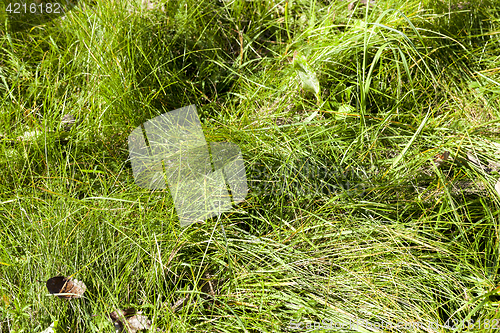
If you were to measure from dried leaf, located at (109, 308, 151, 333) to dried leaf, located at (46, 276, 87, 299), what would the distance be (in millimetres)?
159

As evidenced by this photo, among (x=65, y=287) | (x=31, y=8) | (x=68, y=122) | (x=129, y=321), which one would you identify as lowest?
(x=129, y=321)

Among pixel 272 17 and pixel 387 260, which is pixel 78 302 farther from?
pixel 272 17

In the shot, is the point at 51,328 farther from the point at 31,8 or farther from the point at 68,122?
the point at 31,8

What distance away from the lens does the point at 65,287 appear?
131 cm

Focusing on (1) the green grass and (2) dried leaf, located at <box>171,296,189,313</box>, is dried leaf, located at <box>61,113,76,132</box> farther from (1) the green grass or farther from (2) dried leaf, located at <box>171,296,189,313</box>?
(2) dried leaf, located at <box>171,296,189,313</box>

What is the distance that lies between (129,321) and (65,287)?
0.29m

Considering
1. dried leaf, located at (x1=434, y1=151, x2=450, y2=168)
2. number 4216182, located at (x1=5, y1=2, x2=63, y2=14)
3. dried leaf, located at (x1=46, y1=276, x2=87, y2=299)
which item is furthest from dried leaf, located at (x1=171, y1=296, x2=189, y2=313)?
number 4216182, located at (x1=5, y1=2, x2=63, y2=14)

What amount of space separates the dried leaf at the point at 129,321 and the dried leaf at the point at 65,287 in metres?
0.16

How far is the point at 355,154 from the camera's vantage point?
1.60 m

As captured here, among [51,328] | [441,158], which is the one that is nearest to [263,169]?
[441,158]

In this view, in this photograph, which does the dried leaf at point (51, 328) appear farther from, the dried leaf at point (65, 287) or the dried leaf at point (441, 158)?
the dried leaf at point (441, 158)

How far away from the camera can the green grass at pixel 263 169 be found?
1338mm

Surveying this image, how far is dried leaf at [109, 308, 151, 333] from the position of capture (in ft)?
4.23

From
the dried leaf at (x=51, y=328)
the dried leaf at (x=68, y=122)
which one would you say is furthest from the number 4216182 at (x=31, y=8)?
the dried leaf at (x=51, y=328)
